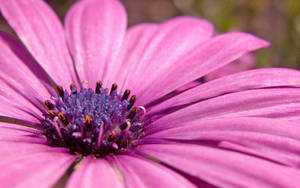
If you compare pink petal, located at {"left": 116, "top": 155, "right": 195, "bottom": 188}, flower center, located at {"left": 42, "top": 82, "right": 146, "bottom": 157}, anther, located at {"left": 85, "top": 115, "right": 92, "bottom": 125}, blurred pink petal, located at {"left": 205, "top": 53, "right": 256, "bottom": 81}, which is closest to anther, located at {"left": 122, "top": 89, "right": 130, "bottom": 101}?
flower center, located at {"left": 42, "top": 82, "right": 146, "bottom": 157}

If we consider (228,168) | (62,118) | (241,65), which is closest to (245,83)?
(228,168)

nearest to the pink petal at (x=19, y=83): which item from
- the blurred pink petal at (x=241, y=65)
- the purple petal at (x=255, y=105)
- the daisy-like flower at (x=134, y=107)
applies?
the daisy-like flower at (x=134, y=107)

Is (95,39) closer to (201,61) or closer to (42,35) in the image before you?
(42,35)

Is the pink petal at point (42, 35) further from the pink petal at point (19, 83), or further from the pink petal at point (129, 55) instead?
the pink petal at point (129, 55)

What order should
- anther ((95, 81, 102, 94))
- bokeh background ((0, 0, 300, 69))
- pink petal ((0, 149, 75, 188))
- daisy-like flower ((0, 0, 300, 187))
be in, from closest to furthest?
pink petal ((0, 149, 75, 188)) → daisy-like flower ((0, 0, 300, 187)) → anther ((95, 81, 102, 94)) → bokeh background ((0, 0, 300, 69))

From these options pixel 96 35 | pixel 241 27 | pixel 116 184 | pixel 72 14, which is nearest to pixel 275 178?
pixel 116 184

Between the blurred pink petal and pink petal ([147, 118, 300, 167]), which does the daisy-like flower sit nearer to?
pink petal ([147, 118, 300, 167])
